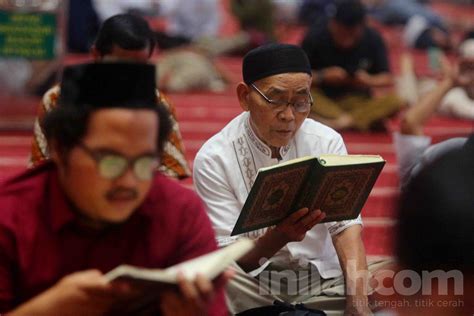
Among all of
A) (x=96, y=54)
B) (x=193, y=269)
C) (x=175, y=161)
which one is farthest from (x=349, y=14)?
(x=193, y=269)

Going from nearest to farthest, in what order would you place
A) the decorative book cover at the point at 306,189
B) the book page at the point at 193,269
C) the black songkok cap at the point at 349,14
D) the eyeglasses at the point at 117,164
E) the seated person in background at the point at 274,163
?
1. the book page at the point at 193,269
2. the eyeglasses at the point at 117,164
3. the decorative book cover at the point at 306,189
4. the seated person in background at the point at 274,163
5. the black songkok cap at the point at 349,14

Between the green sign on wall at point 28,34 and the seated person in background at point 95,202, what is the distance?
6.17 meters

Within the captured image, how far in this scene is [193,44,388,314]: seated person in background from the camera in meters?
4.05

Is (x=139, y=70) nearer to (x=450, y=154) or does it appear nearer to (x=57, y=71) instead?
(x=450, y=154)

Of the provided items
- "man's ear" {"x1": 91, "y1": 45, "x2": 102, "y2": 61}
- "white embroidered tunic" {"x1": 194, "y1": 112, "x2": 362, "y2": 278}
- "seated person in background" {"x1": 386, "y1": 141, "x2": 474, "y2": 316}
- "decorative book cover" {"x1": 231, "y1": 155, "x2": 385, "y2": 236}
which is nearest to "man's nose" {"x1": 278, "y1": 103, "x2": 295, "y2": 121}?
"white embroidered tunic" {"x1": 194, "y1": 112, "x2": 362, "y2": 278}

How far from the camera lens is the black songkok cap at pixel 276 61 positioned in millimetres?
4156

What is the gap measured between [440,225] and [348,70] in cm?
708

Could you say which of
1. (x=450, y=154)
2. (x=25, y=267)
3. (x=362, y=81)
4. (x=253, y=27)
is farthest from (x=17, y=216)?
(x=253, y=27)

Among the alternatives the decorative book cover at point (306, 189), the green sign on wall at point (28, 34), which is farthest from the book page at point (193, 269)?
the green sign on wall at point (28, 34)

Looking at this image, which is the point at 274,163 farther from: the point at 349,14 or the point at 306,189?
the point at 349,14

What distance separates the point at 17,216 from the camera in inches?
106

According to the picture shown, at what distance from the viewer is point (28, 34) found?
8.96 metres

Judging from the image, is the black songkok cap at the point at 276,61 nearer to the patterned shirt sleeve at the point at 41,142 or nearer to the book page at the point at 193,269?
the patterned shirt sleeve at the point at 41,142

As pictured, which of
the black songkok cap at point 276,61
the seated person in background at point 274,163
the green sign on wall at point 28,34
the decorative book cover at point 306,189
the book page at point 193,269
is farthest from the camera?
the green sign on wall at point 28,34
